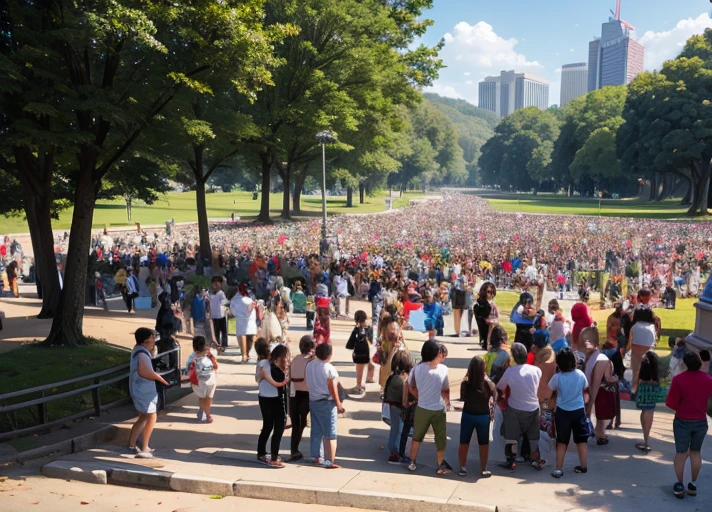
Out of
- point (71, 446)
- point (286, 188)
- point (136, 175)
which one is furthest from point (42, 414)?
point (286, 188)

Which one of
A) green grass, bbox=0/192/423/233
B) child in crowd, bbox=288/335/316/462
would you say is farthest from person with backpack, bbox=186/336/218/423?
green grass, bbox=0/192/423/233

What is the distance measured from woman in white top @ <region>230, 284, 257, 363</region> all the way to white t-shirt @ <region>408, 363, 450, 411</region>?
5.61 m

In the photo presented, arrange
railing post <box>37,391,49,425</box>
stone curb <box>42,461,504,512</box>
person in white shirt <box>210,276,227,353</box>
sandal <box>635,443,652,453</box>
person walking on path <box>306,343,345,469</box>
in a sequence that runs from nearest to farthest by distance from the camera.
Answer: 1. stone curb <box>42,461,504,512</box>
2. person walking on path <box>306,343,345,469</box>
3. sandal <box>635,443,652,453</box>
4. railing post <box>37,391,49,425</box>
5. person in white shirt <box>210,276,227,353</box>

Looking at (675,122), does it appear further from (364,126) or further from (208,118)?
(208,118)

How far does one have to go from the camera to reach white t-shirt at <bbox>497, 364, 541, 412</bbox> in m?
7.02

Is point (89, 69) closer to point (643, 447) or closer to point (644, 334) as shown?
point (644, 334)

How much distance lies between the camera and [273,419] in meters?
7.37

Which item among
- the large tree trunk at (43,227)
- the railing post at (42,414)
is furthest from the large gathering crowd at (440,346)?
the large tree trunk at (43,227)

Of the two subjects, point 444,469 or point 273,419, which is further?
point 273,419

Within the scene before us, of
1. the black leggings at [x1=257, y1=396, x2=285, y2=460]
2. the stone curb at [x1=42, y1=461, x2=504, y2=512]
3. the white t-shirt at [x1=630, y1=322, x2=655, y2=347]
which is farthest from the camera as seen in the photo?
the white t-shirt at [x1=630, y1=322, x2=655, y2=347]

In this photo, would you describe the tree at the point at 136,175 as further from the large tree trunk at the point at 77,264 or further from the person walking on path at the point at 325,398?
the person walking on path at the point at 325,398

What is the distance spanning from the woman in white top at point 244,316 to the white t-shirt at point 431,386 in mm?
5607

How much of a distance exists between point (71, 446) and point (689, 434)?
22.5 ft

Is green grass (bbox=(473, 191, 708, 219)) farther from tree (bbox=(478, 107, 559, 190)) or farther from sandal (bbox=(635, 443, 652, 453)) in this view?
sandal (bbox=(635, 443, 652, 453))
